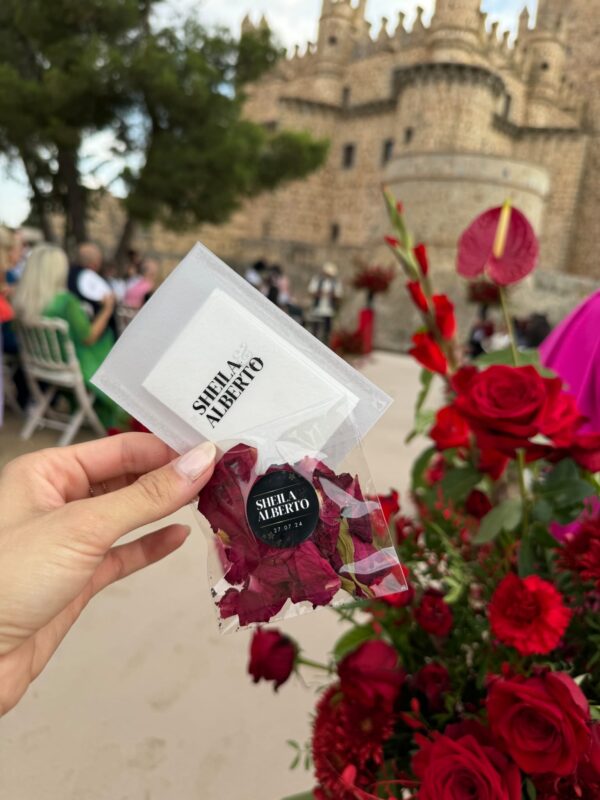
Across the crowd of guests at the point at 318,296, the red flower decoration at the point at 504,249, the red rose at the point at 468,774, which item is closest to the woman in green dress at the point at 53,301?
the red flower decoration at the point at 504,249

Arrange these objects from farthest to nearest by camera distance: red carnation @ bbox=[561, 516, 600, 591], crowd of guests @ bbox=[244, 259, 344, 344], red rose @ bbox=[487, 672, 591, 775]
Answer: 1. crowd of guests @ bbox=[244, 259, 344, 344]
2. red carnation @ bbox=[561, 516, 600, 591]
3. red rose @ bbox=[487, 672, 591, 775]

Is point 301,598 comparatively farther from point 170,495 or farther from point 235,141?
point 235,141

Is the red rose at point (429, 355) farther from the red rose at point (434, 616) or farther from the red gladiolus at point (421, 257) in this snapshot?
the red rose at point (434, 616)

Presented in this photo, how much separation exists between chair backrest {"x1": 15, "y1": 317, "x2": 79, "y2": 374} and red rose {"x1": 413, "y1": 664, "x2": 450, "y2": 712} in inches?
113

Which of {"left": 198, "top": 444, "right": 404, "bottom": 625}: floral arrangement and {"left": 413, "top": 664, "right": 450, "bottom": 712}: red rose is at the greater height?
{"left": 198, "top": 444, "right": 404, "bottom": 625}: floral arrangement

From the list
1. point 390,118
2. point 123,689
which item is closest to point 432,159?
point 390,118

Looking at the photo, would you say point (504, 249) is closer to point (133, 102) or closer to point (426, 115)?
point (133, 102)

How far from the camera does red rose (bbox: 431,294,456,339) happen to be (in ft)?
2.78

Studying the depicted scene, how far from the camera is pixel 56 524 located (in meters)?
0.59

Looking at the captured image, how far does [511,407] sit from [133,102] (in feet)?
34.8

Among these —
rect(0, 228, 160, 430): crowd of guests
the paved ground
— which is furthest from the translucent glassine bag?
rect(0, 228, 160, 430): crowd of guests

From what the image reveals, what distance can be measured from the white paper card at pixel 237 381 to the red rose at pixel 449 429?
25cm

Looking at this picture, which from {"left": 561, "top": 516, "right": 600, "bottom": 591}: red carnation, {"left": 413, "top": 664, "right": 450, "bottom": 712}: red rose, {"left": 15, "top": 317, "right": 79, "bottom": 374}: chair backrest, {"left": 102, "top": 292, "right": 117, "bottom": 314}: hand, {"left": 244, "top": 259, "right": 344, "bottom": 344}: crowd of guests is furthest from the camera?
{"left": 244, "top": 259, "right": 344, "bottom": 344}: crowd of guests

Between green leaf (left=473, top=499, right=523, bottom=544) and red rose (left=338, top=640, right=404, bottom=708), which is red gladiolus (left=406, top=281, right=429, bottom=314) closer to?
green leaf (left=473, top=499, right=523, bottom=544)
